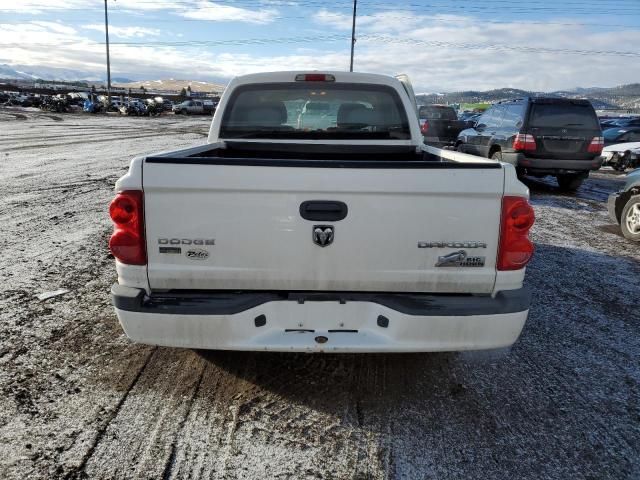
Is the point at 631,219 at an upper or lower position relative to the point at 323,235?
lower

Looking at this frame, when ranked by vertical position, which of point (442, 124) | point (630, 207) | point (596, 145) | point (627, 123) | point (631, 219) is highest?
point (627, 123)

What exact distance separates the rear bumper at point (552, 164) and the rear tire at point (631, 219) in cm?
308

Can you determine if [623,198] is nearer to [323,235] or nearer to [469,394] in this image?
[469,394]

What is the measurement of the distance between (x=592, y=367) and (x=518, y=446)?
4.08 feet

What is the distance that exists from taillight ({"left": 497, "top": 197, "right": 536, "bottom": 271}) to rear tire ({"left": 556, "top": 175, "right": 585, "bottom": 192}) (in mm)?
9651

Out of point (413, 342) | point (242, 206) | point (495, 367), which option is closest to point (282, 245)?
point (242, 206)

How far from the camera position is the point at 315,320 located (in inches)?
107

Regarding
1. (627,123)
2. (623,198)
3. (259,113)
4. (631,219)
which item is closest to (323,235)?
(259,113)

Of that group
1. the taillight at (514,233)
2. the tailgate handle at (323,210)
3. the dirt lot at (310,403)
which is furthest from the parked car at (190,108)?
the taillight at (514,233)

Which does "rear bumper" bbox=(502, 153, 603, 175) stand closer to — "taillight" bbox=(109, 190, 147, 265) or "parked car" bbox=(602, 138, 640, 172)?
"parked car" bbox=(602, 138, 640, 172)

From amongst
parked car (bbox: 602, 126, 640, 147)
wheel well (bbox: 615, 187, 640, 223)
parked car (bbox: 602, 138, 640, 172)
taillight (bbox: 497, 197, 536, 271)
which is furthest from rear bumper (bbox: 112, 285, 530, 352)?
parked car (bbox: 602, 126, 640, 147)

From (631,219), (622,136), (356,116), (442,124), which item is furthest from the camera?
(442,124)

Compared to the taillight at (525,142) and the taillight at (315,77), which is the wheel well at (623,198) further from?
the taillight at (315,77)

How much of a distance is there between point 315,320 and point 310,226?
0.54 meters
